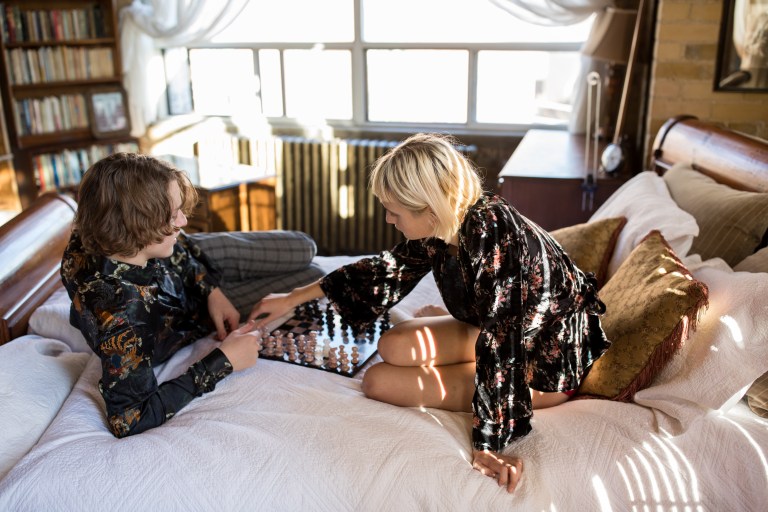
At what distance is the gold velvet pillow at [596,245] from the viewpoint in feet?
6.61

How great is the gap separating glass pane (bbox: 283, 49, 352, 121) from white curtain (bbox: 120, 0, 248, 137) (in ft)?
1.62

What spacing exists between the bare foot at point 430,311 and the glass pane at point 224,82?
9.28 feet

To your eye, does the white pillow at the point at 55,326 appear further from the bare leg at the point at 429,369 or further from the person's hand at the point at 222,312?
the bare leg at the point at 429,369

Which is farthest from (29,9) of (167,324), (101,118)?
(167,324)

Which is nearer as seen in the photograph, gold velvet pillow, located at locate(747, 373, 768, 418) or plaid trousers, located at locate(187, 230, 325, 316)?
gold velvet pillow, located at locate(747, 373, 768, 418)

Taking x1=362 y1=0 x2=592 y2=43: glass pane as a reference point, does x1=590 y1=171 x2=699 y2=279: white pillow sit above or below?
below

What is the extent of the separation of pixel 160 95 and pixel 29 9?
35.7 inches

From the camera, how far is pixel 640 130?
10.8ft

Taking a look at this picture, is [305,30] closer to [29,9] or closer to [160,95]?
[160,95]

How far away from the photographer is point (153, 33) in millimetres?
4230

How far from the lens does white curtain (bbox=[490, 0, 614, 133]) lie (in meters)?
3.50

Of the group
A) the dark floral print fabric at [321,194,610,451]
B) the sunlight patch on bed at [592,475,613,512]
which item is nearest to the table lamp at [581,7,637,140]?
the dark floral print fabric at [321,194,610,451]

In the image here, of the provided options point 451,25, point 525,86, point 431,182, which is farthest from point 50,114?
point 431,182

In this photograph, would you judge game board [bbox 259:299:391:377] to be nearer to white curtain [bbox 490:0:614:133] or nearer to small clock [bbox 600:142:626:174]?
small clock [bbox 600:142:626:174]
